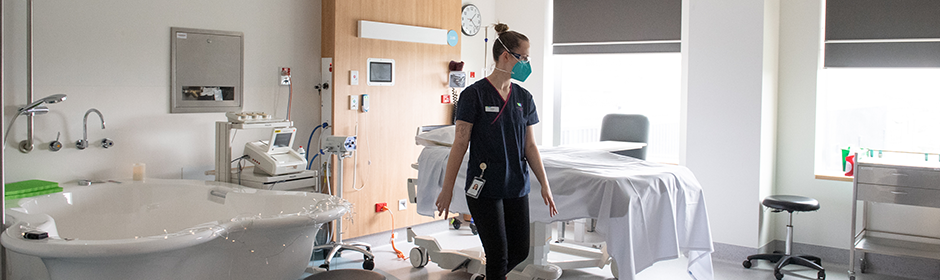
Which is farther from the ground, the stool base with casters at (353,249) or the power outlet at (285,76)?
the power outlet at (285,76)

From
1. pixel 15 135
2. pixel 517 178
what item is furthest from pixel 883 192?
pixel 15 135

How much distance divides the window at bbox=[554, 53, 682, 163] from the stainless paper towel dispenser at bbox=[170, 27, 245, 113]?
2.69 meters

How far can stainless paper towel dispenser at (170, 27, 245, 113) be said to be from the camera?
3.80m

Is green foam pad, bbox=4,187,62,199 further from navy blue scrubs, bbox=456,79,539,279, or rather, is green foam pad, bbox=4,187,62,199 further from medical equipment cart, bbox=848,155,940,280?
medical equipment cart, bbox=848,155,940,280

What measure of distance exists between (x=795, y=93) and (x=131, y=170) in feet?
13.5

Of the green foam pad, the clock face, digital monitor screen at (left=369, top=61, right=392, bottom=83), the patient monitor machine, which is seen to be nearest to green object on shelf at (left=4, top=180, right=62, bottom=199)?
the green foam pad

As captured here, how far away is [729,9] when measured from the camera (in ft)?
13.9

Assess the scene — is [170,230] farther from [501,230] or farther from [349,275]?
[501,230]

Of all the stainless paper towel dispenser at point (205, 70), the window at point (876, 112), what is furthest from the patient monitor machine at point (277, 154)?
the window at point (876, 112)

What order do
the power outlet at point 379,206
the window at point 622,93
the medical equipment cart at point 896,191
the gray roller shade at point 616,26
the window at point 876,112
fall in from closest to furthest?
the medical equipment cart at point 896,191 < the window at point 876,112 < the power outlet at point 379,206 < the gray roller shade at point 616,26 < the window at point 622,93

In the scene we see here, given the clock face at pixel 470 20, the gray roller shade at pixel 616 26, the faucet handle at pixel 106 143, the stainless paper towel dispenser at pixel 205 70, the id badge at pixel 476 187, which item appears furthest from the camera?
the clock face at pixel 470 20

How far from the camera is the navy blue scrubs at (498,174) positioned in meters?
2.48

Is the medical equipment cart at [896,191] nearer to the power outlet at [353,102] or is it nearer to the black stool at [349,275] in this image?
the black stool at [349,275]

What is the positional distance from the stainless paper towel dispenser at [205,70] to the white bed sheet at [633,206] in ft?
5.24
